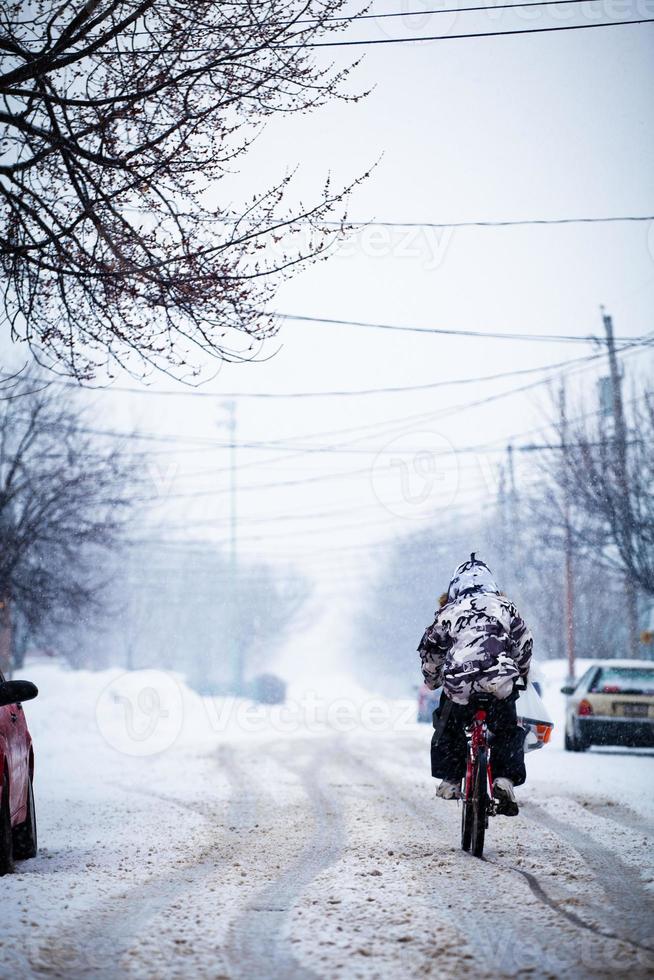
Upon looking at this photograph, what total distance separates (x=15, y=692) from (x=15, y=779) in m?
0.60

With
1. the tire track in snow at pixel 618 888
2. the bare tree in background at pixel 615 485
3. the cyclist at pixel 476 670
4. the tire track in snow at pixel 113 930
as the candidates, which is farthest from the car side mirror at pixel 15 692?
the bare tree in background at pixel 615 485

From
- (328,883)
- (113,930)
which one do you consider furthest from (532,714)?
(113,930)

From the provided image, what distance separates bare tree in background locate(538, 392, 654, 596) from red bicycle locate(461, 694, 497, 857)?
15598mm

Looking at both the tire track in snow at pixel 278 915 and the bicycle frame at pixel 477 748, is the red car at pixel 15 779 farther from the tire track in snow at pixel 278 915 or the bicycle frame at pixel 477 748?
the bicycle frame at pixel 477 748

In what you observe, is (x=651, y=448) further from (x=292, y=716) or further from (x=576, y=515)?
(x=292, y=716)

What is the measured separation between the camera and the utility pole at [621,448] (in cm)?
2230

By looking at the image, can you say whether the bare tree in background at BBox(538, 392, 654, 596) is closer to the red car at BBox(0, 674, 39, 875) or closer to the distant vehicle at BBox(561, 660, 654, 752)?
the distant vehicle at BBox(561, 660, 654, 752)

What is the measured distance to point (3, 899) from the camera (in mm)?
5699

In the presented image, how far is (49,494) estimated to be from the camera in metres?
23.5

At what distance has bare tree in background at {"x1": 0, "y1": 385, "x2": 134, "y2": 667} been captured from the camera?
74.3ft

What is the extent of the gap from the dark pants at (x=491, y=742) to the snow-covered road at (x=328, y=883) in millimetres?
562

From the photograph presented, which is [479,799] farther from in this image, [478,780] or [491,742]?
[491,742]

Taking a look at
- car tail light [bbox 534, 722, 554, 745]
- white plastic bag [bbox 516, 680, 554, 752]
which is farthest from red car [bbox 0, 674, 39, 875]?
car tail light [bbox 534, 722, 554, 745]

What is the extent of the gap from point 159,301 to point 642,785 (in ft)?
26.6
